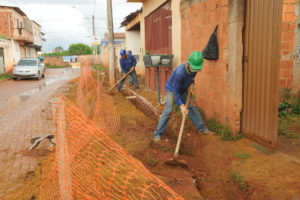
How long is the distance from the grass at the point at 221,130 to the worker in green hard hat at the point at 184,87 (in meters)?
0.15

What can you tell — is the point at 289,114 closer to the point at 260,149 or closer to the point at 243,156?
the point at 260,149

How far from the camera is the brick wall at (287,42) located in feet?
18.3

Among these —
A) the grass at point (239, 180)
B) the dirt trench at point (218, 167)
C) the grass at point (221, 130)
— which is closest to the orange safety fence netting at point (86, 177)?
the dirt trench at point (218, 167)

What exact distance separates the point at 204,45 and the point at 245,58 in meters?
1.22

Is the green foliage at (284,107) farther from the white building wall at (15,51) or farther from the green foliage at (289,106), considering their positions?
the white building wall at (15,51)

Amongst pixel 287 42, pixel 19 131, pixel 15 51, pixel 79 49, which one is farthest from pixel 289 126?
pixel 79 49

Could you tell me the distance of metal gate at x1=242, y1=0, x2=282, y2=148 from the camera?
3.78 metres

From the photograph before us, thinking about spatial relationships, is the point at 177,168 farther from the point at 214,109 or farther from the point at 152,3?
the point at 152,3

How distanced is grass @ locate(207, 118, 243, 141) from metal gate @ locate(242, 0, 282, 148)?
0.24 m

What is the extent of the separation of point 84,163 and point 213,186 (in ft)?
6.05

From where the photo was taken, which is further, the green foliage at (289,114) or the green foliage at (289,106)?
the green foliage at (289,106)

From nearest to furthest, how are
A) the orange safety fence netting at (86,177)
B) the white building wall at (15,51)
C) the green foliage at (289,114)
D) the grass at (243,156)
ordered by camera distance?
the orange safety fence netting at (86,177) < the grass at (243,156) < the green foliage at (289,114) < the white building wall at (15,51)

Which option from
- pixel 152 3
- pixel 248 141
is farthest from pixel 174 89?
pixel 152 3

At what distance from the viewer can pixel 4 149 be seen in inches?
192
